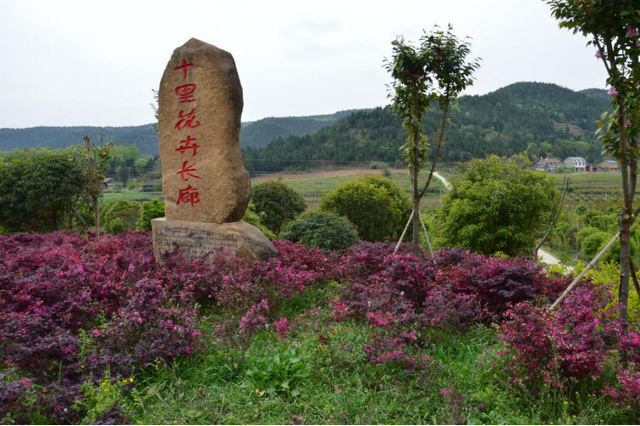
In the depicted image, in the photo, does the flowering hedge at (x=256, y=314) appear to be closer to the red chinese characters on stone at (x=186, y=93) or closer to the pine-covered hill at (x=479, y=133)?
the red chinese characters on stone at (x=186, y=93)

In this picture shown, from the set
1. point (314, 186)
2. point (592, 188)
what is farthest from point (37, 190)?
point (592, 188)

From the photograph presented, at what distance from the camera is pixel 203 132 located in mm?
6289

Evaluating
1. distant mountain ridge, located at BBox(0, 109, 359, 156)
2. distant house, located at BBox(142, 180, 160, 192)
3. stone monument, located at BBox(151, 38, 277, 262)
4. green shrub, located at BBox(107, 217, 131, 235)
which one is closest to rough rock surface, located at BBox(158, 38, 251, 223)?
stone monument, located at BBox(151, 38, 277, 262)

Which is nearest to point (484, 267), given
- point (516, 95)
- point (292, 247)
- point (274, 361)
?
point (274, 361)

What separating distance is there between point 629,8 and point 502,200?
23.4 ft

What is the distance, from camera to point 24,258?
568 cm

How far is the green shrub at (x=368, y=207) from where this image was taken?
503 inches

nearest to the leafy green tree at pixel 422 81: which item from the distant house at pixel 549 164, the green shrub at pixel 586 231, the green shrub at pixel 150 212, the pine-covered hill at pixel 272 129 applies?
the green shrub at pixel 150 212

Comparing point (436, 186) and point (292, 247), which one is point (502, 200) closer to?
point (292, 247)

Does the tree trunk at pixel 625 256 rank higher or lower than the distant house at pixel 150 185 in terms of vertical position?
higher

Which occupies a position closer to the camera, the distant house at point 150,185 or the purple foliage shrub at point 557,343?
the purple foliage shrub at point 557,343

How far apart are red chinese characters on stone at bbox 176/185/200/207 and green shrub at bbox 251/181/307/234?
24.4 ft

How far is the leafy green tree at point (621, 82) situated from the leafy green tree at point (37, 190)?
12.6 m

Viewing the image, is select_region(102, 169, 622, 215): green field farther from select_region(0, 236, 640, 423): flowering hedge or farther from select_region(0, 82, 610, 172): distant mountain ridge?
select_region(0, 236, 640, 423): flowering hedge
